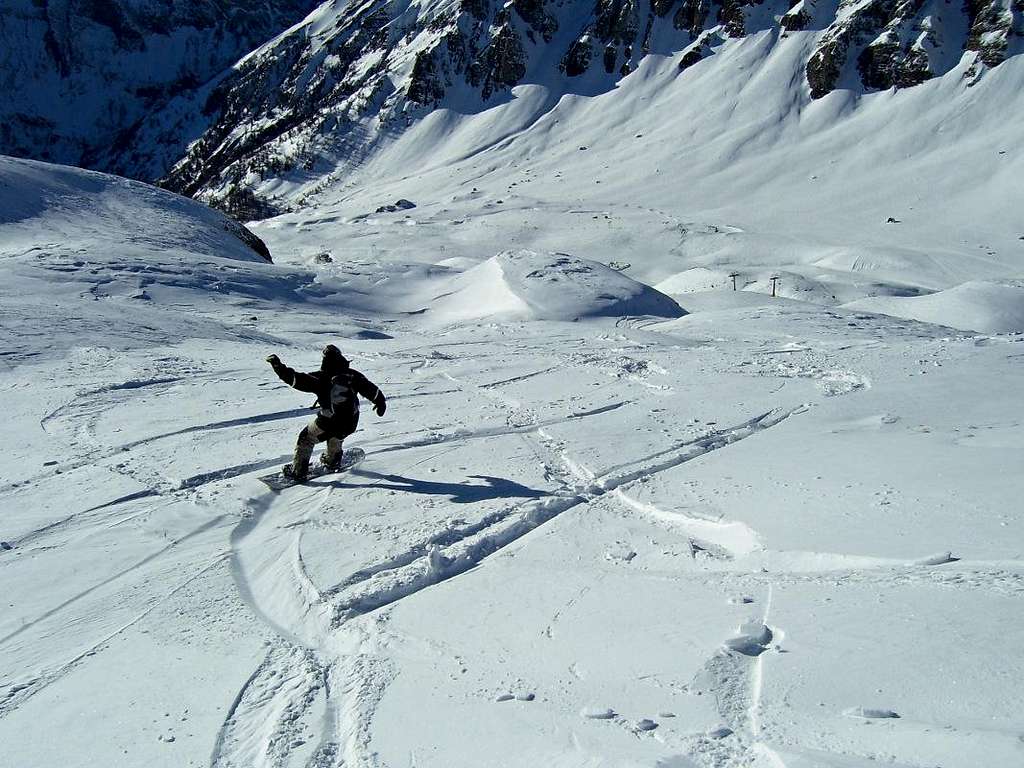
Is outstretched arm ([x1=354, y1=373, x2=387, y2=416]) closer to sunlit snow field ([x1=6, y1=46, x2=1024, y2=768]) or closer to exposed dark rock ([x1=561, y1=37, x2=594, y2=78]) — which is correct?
sunlit snow field ([x1=6, y1=46, x2=1024, y2=768])

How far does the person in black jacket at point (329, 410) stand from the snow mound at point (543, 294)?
402 inches

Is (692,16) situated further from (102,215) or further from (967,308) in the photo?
(102,215)

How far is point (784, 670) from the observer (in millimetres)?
2832

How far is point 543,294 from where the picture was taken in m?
17.3

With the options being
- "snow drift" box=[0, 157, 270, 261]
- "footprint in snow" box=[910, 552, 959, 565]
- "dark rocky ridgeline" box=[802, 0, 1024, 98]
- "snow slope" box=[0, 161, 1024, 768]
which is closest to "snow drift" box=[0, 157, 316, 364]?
"snow drift" box=[0, 157, 270, 261]

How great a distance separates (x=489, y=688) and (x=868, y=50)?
94825mm

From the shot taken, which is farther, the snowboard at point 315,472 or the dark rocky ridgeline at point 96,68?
the dark rocky ridgeline at point 96,68

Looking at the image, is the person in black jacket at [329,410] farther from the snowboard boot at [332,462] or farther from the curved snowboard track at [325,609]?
the curved snowboard track at [325,609]

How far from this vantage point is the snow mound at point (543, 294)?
16812mm

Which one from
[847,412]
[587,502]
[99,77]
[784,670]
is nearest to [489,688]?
[784,670]

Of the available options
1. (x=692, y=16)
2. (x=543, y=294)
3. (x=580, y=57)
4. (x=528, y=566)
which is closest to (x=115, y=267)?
(x=543, y=294)

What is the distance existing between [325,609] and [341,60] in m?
146

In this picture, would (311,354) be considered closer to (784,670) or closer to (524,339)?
(524,339)

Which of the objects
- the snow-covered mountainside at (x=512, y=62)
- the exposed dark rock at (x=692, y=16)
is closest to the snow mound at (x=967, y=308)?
the snow-covered mountainside at (x=512, y=62)
